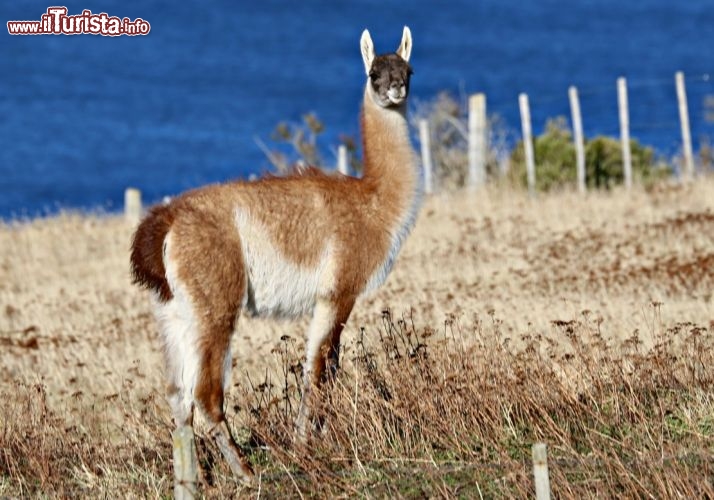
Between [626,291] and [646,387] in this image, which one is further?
[626,291]

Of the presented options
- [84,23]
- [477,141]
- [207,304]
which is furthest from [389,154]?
[477,141]

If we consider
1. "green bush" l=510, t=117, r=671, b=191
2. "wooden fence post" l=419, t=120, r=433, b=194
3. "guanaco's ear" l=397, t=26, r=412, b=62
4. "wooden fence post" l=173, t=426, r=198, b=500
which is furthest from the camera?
"green bush" l=510, t=117, r=671, b=191

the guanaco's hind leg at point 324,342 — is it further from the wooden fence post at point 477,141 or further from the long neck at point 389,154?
the wooden fence post at point 477,141

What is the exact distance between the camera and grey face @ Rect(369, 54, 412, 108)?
9.77 metres

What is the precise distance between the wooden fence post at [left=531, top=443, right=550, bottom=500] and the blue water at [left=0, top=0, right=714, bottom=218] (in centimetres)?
4267

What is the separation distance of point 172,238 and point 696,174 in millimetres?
16881

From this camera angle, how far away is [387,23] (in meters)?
135

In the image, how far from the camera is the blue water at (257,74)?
265ft

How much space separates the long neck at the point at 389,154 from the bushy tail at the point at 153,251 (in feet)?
5.57

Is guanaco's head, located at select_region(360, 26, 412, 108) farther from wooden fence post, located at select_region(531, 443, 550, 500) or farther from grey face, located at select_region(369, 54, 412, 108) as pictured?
wooden fence post, located at select_region(531, 443, 550, 500)

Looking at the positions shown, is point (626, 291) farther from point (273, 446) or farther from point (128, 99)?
point (128, 99)

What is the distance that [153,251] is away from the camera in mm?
8594

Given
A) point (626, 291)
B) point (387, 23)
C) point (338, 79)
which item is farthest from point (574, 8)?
point (626, 291)

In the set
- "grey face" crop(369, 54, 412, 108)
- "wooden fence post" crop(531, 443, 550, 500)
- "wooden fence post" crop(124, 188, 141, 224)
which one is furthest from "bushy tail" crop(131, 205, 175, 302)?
"wooden fence post" crop(124, 188, 141, 224)
